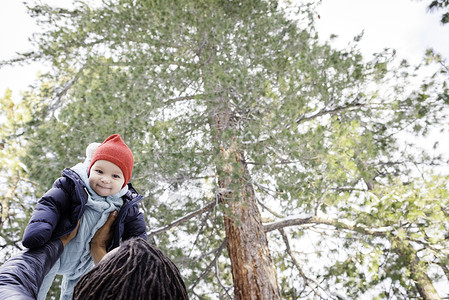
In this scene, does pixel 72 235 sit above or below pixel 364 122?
below

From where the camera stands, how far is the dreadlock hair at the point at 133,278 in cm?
75

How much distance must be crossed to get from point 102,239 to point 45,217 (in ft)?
1.31

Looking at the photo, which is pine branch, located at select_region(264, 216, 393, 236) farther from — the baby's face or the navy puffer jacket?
the baby's face

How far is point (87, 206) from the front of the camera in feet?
5.38

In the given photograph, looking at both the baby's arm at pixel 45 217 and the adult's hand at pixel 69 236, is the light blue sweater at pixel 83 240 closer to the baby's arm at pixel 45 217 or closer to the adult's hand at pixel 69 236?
the adult's hand at pixel 69 236

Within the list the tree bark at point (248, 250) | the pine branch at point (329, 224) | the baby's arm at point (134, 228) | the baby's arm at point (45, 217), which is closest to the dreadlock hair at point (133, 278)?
the baby's arm at point (45, 217)

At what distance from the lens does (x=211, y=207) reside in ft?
15.1

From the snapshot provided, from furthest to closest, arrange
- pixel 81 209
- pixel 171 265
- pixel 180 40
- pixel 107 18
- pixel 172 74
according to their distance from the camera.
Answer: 1. pixel 107 18
2. pixel 180 40
3. pixel 172 74
4. pixel 81 209
5. pixel 171 265

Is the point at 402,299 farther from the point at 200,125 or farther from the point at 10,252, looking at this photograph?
the point at 10,252

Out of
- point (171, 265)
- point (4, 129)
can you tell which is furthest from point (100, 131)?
point (4, 129)

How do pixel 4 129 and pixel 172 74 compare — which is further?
pixel 4 129

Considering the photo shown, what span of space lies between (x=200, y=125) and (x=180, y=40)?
5.67 feet

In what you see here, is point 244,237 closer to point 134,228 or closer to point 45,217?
point 134,228

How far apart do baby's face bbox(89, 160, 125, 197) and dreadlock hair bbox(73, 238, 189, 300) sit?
0.91 m
